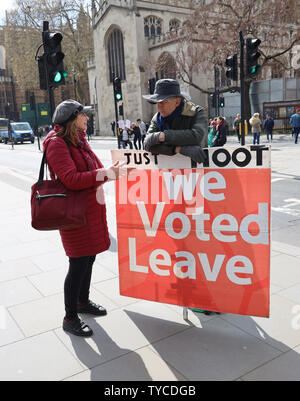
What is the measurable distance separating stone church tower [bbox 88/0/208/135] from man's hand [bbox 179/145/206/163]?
32.5 m

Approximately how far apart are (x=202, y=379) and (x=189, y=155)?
1429 millimetres

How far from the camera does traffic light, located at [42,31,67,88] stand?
706cm

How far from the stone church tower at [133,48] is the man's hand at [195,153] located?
32492mm

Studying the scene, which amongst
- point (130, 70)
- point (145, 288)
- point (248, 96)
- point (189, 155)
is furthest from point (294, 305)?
point (130, 70)

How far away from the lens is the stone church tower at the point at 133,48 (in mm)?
36075

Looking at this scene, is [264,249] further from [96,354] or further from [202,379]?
[96,354]

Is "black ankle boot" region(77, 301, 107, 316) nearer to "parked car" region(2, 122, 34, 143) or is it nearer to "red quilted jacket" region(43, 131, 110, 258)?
"red quilted jacket" region(43, 131, 110, 258)

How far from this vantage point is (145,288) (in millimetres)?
3127

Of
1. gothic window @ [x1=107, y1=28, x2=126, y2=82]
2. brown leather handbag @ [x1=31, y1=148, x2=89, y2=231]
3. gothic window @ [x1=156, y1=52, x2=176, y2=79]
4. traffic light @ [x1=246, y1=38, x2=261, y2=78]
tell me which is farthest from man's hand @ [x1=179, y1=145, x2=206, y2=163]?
Answer: gothic window @ [x1=107, y1=28, x2=126, y2=82]

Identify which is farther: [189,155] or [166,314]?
[166,314]

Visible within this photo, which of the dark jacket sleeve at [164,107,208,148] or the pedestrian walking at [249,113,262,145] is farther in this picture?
the pedestrian walking at [249,113,262,145]

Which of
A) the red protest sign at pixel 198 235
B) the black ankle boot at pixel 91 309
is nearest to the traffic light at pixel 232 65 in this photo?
the red protest sign at pixel 198 235
